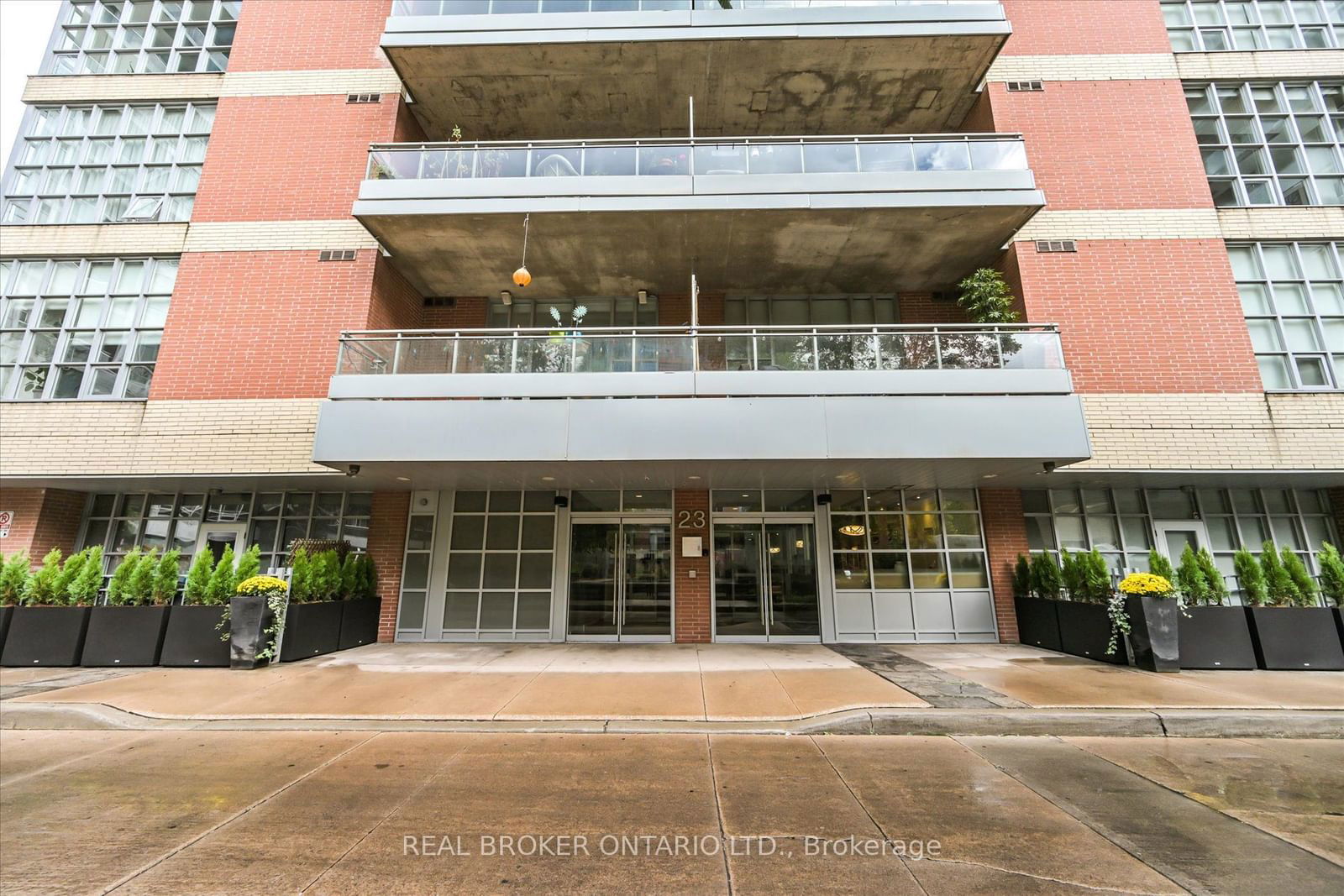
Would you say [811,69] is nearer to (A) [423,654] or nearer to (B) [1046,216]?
(B) [1046,216]

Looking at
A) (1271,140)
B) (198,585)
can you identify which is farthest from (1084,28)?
(198,585)

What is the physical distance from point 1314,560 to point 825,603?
32.7 ft

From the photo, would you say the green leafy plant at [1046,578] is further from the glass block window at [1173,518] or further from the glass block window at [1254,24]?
the glass block window at [1254,24]

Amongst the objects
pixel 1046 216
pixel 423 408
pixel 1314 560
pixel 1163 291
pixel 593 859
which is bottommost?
pixel 593 859

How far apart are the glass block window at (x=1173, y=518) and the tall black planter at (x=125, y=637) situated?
16741 millimetres

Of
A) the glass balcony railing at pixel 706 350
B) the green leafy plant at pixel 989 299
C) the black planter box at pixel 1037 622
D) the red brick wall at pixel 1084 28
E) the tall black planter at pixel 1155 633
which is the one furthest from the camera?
the red brick wall at pixel 1084 28

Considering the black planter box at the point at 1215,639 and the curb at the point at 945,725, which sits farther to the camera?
the black planter box at the point at 1215,639

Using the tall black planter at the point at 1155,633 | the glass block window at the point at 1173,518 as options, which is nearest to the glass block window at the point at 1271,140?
the glass block window at the point at 1173,518

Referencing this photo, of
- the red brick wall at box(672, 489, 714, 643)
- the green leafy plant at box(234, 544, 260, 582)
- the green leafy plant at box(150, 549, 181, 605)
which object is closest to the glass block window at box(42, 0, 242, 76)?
the green leafy plant at box(150, 549, 181, 605)

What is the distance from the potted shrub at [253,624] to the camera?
896 centimetres

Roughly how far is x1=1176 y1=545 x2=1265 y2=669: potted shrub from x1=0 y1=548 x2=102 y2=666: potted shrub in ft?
59.6

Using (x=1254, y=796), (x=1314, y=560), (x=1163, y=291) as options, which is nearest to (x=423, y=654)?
(x=1254, y=796)

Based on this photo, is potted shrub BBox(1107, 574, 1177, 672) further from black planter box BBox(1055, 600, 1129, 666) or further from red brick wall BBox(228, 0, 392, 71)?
red brick wall BBox(228, 0, 392, 71)

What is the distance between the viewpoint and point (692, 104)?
12891 mm
